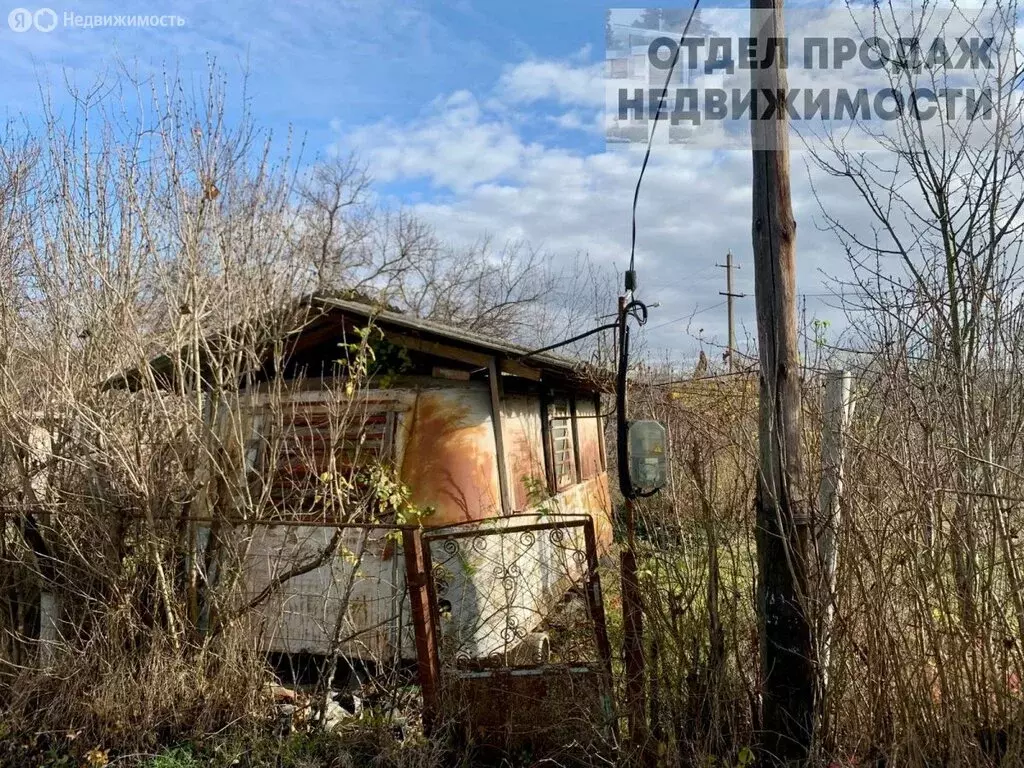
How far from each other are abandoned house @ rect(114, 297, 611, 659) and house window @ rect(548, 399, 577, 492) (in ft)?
4.58

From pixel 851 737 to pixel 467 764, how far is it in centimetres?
238

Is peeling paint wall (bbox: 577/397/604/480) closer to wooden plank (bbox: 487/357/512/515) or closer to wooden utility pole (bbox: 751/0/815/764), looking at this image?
wooden plank (bbox: 487/357/512/515)

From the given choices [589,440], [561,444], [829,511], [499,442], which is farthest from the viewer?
[589,440]

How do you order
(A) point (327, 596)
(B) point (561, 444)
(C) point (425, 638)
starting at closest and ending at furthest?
(C) point (425, 638) < (A) point (327, 596) < (B) point (561, 444)

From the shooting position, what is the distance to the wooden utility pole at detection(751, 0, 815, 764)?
4.12 m

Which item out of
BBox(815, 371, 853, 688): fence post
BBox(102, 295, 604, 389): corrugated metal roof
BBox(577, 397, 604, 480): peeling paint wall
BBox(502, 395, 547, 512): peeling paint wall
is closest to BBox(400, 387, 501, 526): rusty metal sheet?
BBox(502, 395, 547, 512): peeling paint wall

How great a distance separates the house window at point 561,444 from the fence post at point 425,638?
17.2 ft

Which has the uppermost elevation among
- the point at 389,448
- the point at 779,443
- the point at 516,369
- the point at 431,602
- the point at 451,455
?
the point at 516,369

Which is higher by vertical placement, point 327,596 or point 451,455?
point 451,455

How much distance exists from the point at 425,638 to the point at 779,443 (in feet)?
8.74

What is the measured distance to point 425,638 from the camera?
5020mm

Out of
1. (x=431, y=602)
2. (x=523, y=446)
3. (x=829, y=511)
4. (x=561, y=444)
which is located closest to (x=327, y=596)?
(x=431, y=602)

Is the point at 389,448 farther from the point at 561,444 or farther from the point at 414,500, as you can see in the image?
the point at 561,444

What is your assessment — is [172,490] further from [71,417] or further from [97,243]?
[97,243]
